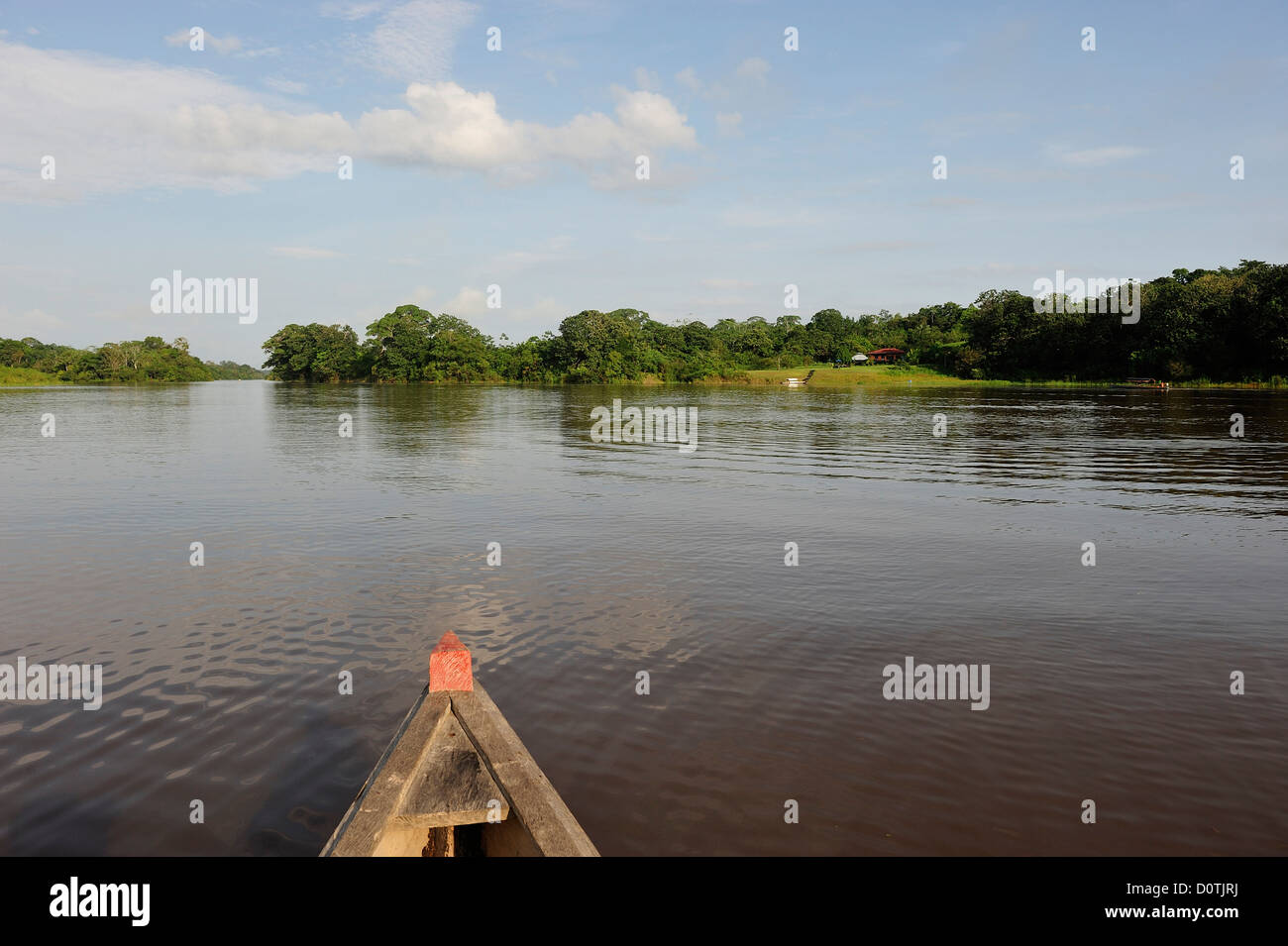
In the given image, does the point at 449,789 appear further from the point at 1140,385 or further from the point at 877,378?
the point at 877,378

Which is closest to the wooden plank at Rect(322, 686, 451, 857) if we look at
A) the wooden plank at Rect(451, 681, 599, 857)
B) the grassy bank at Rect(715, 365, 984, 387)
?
the wooden plank at Rect(451, 681, 599, 857)

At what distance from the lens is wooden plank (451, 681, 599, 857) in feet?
13.5

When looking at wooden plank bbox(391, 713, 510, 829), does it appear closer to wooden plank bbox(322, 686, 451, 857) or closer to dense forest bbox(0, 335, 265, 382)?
wooden plank bbox(322, 686, 451, 857)

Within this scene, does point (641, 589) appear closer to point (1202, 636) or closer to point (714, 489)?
point (1202, 636)

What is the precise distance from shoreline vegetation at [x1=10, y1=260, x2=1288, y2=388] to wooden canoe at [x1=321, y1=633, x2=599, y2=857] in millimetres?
104556

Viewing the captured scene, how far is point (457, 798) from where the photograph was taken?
4.59 m

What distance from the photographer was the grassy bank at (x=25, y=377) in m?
127

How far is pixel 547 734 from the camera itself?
700cm

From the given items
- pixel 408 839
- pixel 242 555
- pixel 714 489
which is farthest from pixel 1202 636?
pixel 242 555

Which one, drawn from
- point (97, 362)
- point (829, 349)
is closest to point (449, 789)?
point (829, 349)

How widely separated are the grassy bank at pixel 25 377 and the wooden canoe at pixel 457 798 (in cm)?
15645

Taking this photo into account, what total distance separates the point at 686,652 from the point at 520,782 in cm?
476

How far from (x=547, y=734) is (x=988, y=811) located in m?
3.62
